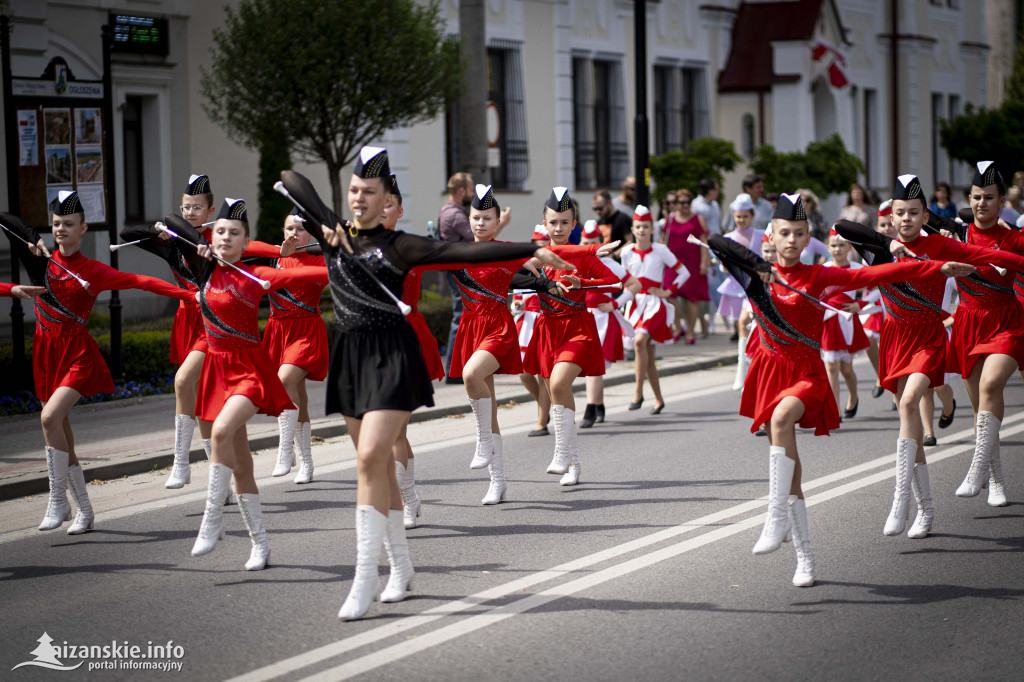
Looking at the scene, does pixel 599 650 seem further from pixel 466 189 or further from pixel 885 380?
pixel 466 189

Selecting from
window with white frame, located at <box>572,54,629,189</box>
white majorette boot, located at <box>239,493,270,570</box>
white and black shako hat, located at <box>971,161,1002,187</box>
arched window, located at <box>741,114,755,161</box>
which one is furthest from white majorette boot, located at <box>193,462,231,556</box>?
arched window, located at <box>741,114,755,161</box>

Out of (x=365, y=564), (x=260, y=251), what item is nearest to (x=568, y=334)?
(x=260, y=251)

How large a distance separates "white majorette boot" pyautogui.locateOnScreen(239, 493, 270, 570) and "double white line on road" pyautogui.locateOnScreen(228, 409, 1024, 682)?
126cm

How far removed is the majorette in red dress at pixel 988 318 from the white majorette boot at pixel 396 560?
13.2 ft

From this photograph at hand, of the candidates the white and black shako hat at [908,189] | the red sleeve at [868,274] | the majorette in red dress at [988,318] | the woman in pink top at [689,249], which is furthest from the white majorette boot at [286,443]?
the woman in pink top at [689,249]

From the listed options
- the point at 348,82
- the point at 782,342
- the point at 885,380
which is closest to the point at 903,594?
the point at 782,342

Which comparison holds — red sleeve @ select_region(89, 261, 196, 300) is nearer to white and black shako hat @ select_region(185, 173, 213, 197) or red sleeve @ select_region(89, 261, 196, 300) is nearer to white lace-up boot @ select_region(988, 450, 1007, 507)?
white and black shako hat @ select_region(185, 173, 213, 197)

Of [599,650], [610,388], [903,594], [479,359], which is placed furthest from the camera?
[610,388]

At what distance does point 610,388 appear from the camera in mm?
15133

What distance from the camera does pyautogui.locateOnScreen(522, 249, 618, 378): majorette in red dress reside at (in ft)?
30.7

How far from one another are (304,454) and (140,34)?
11667 millimetres

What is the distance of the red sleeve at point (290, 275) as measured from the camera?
22.4 feet

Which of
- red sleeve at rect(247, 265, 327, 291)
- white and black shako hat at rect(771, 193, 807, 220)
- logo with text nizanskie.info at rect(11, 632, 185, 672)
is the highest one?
white and black shako hat at rect(771, 193, 807, 220)

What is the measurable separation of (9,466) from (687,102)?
22.9 meters
